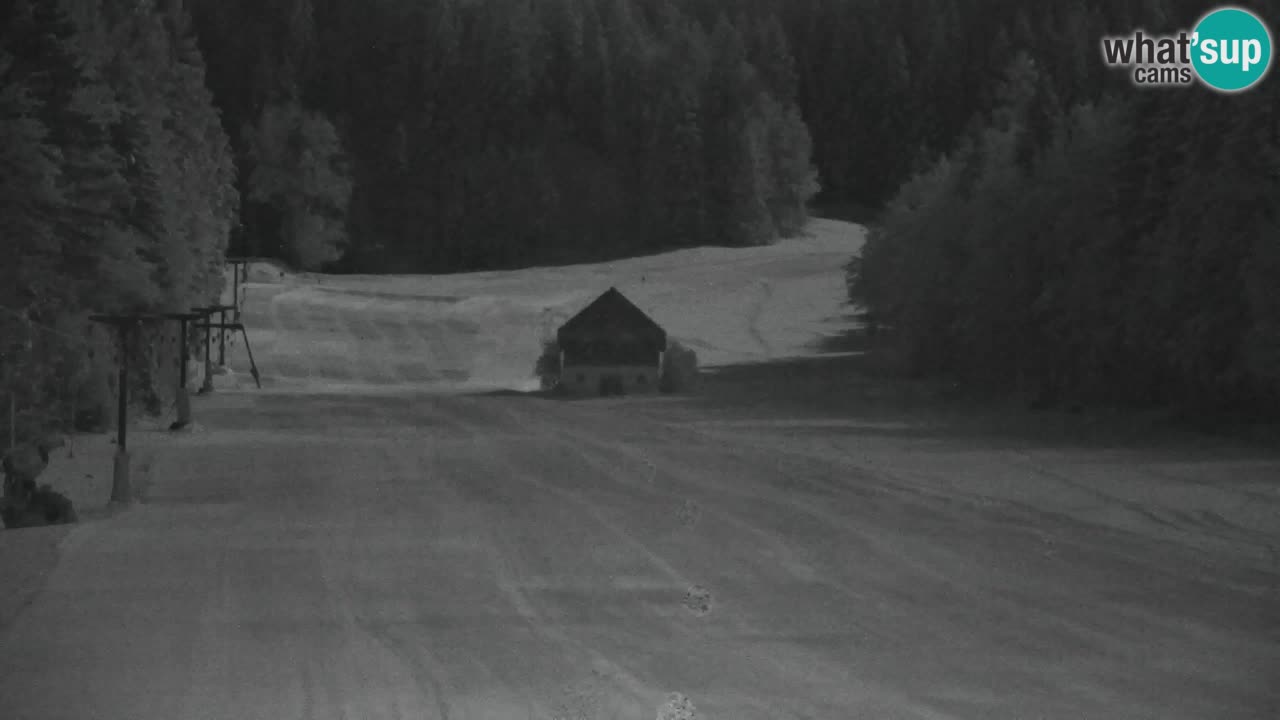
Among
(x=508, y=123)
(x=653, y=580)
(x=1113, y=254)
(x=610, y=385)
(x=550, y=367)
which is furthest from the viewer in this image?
(x=508, y=123)

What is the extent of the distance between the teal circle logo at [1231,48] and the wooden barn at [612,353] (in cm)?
2364

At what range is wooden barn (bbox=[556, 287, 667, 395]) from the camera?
62.7 m

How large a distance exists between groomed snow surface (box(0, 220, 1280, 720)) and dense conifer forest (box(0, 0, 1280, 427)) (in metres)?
6.02

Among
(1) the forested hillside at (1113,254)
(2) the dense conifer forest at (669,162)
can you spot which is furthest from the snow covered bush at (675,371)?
(2) the dense conifer forest at (669,162)

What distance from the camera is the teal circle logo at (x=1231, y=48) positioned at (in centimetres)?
4456

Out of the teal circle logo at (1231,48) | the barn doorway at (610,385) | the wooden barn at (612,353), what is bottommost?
the barn doorway at (610,385)

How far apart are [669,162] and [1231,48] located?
270 feet

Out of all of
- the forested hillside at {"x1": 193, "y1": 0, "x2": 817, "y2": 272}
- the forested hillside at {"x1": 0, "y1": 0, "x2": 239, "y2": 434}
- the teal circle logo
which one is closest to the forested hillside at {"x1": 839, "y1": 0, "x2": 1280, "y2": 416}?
the teal circle logo

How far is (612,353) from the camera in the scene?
63156 millimetres

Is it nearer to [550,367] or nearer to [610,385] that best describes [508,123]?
[550,367]

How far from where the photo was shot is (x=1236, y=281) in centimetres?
4347

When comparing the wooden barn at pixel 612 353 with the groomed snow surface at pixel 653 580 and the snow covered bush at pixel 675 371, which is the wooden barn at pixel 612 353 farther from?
the groomed snow surface at pixel 653 580

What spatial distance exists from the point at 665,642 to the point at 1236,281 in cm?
3054

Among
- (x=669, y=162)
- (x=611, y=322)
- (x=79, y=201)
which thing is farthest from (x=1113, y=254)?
(x=669, y=162)
